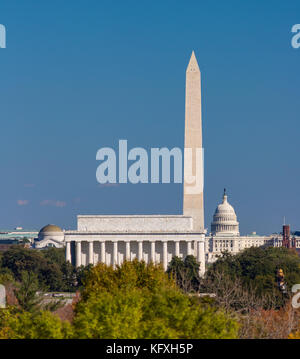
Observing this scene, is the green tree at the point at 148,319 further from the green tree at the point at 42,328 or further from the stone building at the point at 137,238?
the stone building at the point at 137,238

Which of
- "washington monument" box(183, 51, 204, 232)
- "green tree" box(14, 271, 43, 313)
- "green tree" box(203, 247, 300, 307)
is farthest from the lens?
"washington monument" box(183, 51, 204, 232)

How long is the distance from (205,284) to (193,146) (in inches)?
1364

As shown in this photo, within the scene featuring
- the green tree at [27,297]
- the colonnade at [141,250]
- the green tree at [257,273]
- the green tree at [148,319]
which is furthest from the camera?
the colonnade at [141,250]

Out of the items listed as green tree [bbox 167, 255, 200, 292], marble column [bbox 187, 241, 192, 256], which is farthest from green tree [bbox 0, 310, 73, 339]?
marble column [bbox 187, 241, 192, 256]

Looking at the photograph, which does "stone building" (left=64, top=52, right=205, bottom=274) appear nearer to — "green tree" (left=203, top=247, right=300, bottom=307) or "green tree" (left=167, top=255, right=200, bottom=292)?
"green tree" (left=203, top=247, right=300, bottom=307)

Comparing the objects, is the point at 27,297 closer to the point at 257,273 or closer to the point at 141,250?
the point at 257,273

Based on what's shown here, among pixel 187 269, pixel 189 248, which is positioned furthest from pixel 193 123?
pixel 187 269

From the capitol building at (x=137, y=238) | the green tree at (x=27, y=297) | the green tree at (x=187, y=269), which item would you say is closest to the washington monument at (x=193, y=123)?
the capitol building at (x=137, y=238)

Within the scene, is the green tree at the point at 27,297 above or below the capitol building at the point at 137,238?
below

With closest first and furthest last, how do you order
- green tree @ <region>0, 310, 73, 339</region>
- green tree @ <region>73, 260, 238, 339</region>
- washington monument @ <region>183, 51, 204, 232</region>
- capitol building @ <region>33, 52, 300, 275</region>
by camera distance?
1. green tree @ <region>0, 310, 73, 339</region>
2. green tree @ <region>73, 260, 238, 339</region>
3. washington monument @ <region>183, 51, 204, 232</region>
4. capitol building @ <region>33, 52, 300, 275</region>
